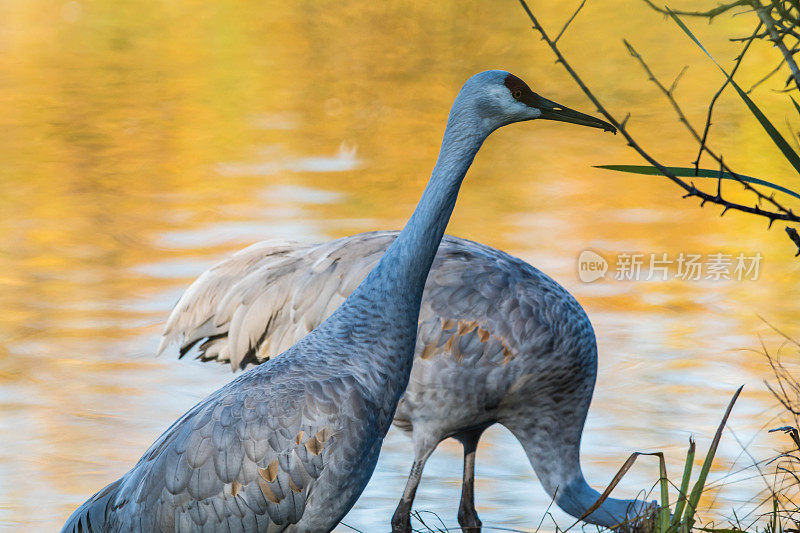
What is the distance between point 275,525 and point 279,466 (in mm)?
187

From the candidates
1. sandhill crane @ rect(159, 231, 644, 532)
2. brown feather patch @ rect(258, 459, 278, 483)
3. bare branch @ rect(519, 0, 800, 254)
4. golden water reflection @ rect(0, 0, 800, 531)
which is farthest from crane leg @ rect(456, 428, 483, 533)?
bare branch @ rect(519, 0, 800, 254)

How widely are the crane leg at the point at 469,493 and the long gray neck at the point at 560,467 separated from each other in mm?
179

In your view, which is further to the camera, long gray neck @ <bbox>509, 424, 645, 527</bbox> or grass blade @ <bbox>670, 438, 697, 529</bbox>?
long gray neck @ <bbox>509, 424, 645, 527</bbox>

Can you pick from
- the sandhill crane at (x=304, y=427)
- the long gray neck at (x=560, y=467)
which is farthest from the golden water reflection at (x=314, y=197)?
the sandhill crane at (x=304, y=427)

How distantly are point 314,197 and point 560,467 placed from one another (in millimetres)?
5228

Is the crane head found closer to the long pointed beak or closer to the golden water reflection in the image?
the long pointed beak

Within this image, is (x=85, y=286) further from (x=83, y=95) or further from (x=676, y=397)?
(x=83, y=95)

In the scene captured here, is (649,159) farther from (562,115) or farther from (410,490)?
(410,490)

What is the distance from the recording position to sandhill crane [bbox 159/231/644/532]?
460 cm

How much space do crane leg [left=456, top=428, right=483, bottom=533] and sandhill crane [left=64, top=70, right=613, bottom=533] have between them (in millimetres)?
1315

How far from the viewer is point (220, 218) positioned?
9.14 metres

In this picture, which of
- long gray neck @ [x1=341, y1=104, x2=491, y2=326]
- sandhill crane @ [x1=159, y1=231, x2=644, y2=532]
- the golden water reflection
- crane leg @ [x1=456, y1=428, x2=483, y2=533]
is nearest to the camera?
long gray neck @ [x1=341, y1=104, x2=491, y2=326]

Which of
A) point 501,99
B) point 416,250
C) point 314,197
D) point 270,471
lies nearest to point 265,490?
point 270,471

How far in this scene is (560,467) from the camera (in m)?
4.75
